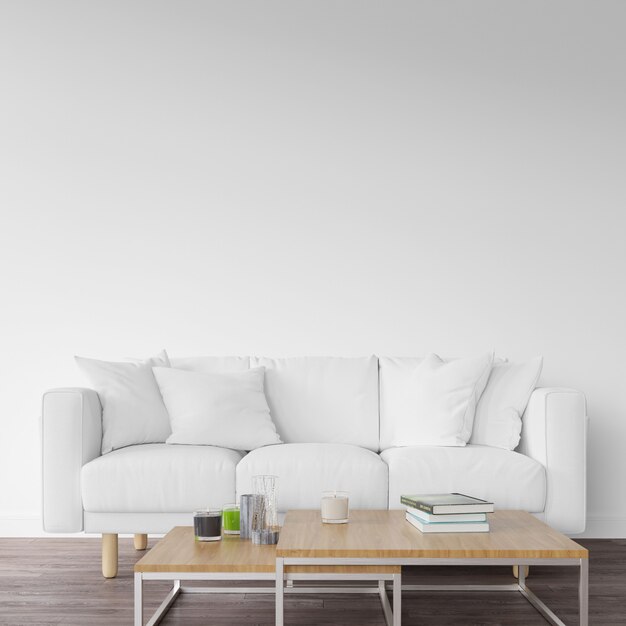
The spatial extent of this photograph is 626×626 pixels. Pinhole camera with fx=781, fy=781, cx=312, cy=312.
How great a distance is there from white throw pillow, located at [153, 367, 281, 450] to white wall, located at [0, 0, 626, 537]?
1.97ft

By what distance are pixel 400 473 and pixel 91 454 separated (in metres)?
1.26

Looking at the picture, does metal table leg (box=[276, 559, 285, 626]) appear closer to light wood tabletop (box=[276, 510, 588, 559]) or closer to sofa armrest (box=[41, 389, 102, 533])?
light wood tabletop (box=[276, 510, 588, 559])

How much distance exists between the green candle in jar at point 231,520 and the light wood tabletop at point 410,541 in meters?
0.16

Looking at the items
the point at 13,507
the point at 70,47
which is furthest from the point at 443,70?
the point at 13,507

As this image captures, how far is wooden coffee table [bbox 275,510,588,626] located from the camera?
2.11 meters

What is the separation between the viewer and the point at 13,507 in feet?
13.2

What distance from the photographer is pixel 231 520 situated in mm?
2496

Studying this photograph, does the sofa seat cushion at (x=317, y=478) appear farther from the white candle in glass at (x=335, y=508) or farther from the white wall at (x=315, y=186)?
the white wall at (x=315, y=186)

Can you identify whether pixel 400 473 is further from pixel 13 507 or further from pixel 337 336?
pixel 13 507

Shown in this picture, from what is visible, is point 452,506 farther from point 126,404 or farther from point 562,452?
point 126,404

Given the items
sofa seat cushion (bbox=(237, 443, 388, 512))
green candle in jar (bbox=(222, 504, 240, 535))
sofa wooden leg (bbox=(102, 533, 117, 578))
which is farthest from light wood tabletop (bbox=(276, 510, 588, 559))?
sofa wooden leg (bbox=(102, 533, 117, 578))

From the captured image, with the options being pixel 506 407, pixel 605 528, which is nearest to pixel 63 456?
pixel 506 407

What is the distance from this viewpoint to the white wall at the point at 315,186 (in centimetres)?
410

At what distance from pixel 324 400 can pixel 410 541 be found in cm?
148
